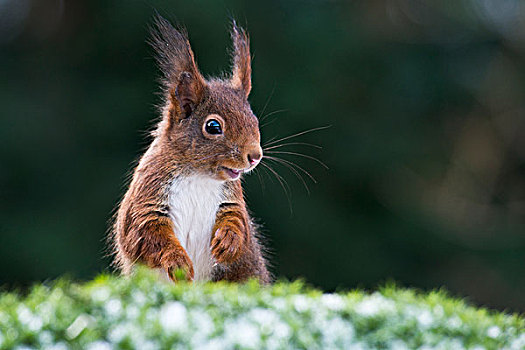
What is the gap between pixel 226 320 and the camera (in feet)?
4.36

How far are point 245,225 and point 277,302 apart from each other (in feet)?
1.55

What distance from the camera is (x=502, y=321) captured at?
1.52 metres

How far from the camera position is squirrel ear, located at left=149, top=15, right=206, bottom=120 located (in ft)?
6.20

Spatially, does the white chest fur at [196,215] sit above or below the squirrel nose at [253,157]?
below

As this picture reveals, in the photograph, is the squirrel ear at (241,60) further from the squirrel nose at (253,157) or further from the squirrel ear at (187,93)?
the squirrel nose at (253,157)

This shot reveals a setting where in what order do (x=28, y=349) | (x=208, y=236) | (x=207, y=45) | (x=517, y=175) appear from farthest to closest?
(x=517, y=175) → (x=207, y=45) → (x=208, y=236) → (x=28, y=349)

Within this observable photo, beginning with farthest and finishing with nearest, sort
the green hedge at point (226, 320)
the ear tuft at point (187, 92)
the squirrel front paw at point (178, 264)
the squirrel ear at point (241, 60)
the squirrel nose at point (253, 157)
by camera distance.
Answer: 1. the squirrel ear at point (241, 60)
2. the ear tuft at point (187, 92)
3. the squirrel nose at point (253, 157)
4. the squirrel front paw at point (178, 264)
5. the green hedge at point (226, 320)

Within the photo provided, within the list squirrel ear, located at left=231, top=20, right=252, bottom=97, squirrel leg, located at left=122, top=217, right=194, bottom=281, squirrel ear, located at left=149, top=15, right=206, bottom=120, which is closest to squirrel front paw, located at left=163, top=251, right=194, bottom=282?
squirrel leg, located at left=122, top=217, right=194, bottom=281

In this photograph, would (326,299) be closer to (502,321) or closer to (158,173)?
(502,321)

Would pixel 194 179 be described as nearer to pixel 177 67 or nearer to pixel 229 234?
pixel 229 234

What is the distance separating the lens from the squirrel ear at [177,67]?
1.89 metres

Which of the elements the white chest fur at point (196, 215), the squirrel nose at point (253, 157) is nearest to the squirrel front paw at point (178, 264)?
the white chest fur at point (196, 215)

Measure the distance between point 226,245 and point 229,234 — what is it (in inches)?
1.3

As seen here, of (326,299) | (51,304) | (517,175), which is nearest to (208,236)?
(326,299)
